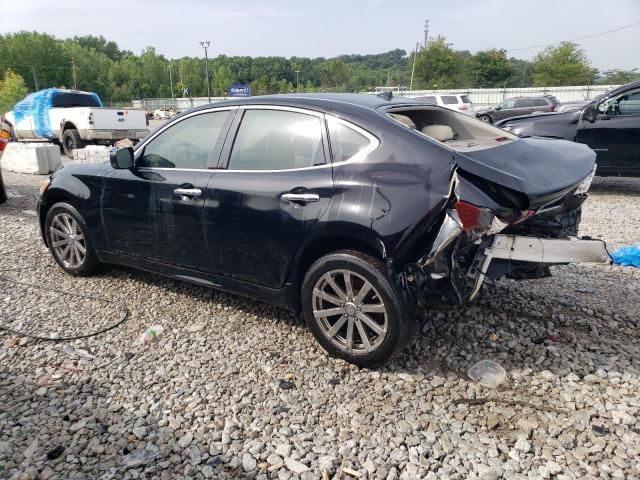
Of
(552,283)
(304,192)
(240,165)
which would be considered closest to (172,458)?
(304,192)

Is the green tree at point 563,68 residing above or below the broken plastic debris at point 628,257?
above

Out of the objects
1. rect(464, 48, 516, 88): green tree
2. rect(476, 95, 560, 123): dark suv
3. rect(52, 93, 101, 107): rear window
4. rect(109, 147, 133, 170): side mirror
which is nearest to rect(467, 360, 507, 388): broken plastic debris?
rect(109, 147, 133, 170): side mirror

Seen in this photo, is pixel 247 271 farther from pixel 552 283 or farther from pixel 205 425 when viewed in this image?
pixel 552 283

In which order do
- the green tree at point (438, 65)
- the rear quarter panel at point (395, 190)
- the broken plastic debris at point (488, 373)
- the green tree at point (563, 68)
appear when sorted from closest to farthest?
the rear quarter panel at point (395, 190) → the broken plastic debris at point (488, 373) → the green tree at point (563, 68) → the green tree at point (438, 65)

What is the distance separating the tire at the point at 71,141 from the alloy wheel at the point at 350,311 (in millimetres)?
13011

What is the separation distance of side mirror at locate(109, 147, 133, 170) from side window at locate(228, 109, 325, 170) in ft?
3.49

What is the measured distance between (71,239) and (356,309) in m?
3.18

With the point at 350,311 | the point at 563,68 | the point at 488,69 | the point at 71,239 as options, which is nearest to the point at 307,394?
the point at 350,311

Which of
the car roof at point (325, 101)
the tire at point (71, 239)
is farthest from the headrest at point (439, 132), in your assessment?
the tire at point (71, 239)

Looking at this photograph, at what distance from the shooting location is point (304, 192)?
321 cm

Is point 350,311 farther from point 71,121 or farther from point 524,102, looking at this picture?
point 524,102

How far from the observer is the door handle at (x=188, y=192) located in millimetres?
3706

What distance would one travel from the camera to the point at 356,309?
3129mm

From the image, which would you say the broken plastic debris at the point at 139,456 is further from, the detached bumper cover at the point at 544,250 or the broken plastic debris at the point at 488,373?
the detached bumper cover at the point at 544,250
